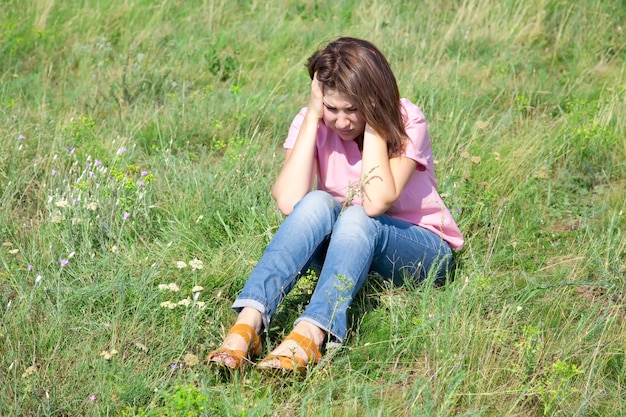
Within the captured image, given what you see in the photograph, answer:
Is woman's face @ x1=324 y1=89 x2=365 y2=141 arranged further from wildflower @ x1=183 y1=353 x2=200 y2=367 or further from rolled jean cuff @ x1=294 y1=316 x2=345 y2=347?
wildflower @ x1=183 y1=353 x2=200 y2=367

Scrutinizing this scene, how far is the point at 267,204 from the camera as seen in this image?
4.20 metres

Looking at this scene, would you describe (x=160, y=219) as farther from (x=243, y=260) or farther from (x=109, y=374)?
(x=109, y=374)

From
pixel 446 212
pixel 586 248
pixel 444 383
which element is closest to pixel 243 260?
pixel 446 212

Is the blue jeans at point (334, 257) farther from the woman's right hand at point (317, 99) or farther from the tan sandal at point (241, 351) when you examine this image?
the woman's right hand at point (317, 99)

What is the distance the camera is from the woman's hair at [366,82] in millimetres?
3387

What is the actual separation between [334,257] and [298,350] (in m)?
0.42

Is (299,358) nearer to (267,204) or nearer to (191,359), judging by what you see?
(191,359)

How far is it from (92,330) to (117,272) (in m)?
0.39

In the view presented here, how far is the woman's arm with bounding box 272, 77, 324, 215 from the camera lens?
359 cm

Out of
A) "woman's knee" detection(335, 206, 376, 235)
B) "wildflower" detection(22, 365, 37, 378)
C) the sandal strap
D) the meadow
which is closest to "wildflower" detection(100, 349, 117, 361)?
the meadow

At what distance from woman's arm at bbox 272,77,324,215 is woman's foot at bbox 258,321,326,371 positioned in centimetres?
71

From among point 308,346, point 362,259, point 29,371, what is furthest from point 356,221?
point 29,371

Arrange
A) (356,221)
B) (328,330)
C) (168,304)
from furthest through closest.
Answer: (356,221) < (168,304) < (328,330)

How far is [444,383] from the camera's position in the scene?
2922 mm
